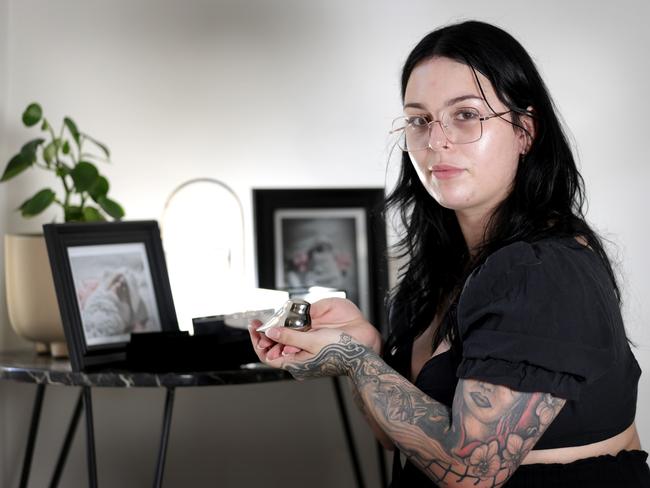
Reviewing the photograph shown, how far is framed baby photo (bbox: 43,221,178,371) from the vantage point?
188cm

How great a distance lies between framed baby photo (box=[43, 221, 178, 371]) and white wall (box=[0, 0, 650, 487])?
51 centimetres

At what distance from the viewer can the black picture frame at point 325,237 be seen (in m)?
2.55

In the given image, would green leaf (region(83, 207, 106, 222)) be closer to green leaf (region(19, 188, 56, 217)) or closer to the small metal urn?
green leaf (region(19, 188, 56, 217))

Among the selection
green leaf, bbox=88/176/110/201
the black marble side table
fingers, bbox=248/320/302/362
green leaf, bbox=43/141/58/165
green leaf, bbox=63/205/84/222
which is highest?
green leaf, bbox=43/141/58/165

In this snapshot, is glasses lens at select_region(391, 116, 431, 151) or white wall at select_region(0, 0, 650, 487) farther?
white wall at select_region(0, 0, 650, 487)

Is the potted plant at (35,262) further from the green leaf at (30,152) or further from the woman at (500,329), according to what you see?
the woman at (500,329)

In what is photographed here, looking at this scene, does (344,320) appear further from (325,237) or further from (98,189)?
(325,237)

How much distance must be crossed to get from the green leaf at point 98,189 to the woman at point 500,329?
806mm

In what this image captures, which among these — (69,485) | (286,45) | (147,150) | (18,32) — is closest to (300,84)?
(286,45)

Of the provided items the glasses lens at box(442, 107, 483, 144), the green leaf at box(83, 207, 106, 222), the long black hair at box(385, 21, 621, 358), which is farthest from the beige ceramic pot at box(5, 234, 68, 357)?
the glasses lens at box(442, 107, 483, 144)

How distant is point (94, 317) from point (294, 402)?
0.92m

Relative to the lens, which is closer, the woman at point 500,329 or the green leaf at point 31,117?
the woman at point 500,329

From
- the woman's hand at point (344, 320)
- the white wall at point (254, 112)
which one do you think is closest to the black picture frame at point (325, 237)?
the white wall at point (254, 112)

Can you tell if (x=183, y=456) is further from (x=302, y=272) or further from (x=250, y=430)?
(x=302, y=272)
